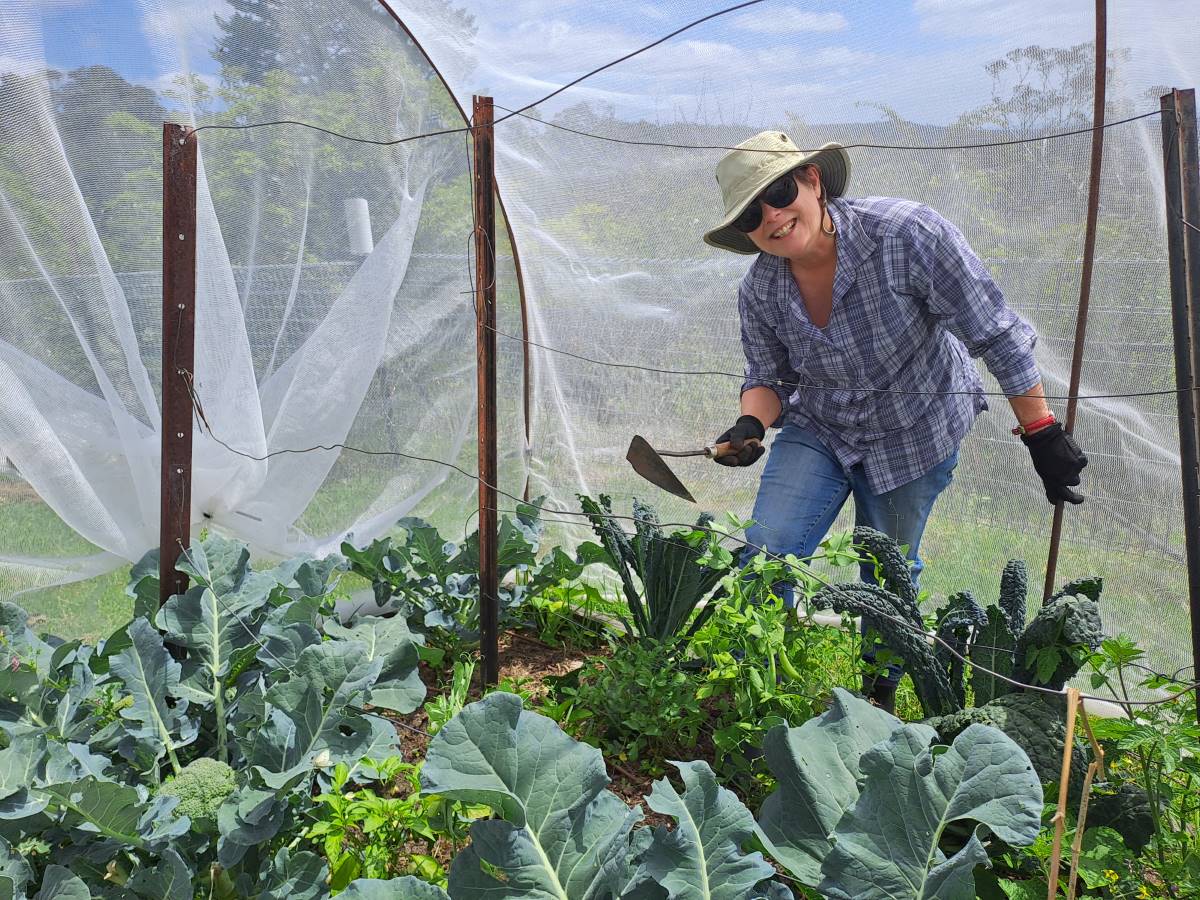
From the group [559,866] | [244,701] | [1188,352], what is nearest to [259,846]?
[244,701]

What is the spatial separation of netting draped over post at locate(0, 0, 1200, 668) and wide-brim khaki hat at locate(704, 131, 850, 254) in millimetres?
138

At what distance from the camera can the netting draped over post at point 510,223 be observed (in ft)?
7.26

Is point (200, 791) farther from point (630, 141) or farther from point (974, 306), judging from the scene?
point (630, 141)

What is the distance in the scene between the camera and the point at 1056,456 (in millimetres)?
2150

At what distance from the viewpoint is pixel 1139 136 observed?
2.12 metres

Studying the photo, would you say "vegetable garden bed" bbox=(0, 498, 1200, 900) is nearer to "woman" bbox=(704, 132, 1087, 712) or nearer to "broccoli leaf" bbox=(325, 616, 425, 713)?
"broccoli leaf" bbox=(325, 616, 425, 713)

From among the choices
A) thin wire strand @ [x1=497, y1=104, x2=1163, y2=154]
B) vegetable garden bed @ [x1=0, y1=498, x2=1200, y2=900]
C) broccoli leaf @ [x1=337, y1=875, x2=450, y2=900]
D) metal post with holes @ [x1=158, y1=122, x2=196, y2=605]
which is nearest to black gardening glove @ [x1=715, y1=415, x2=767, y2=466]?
vegetable garden bed @ [x1=0, y1=498, x2=1200, y2=900]

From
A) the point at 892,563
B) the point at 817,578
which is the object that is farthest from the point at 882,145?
the point at 817,578

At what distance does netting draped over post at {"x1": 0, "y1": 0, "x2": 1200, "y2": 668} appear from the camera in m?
2.21

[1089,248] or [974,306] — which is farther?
[1089,248]

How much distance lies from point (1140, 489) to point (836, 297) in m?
0.83

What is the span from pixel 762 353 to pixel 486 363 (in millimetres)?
748

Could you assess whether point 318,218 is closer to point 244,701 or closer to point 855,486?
point 244,701

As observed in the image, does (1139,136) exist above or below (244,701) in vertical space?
above
